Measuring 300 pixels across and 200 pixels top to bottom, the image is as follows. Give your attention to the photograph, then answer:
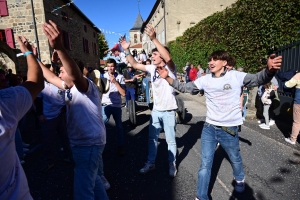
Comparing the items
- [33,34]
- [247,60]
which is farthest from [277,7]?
[33,34]

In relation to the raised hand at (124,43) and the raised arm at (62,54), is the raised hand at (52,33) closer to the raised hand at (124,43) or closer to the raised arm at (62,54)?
the raised arm at (62,54)

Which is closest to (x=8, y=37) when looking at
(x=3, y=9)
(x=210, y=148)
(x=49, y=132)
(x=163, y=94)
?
(x=3, y=9)

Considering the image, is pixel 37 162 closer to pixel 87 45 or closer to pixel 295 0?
pixel 295 0

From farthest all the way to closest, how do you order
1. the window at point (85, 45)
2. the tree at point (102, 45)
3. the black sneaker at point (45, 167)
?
the tree at point (102, 45) → the window at point (85, 45) → the black sneaker at point (45, 167)

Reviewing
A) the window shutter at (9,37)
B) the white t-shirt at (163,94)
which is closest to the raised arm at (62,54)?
the white t-shirt at (163,94)

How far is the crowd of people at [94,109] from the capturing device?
4.05 ft

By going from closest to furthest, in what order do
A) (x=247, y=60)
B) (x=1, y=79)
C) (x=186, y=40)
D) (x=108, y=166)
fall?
(x=1, y=79) → (x=108, y=166) → (x=247, y=60) → (x=186, y=40)

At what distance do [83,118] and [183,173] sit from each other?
2033 millimetres

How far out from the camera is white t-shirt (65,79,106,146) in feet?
6.48

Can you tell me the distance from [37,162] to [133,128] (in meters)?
2.52

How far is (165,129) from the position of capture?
125 inches

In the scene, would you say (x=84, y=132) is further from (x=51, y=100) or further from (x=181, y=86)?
(x=51, y=100)

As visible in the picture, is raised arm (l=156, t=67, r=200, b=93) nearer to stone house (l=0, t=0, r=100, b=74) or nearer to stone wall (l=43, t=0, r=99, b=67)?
stone house (l=0, t=0, r=100, b=74)

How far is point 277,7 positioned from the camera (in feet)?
20.2
